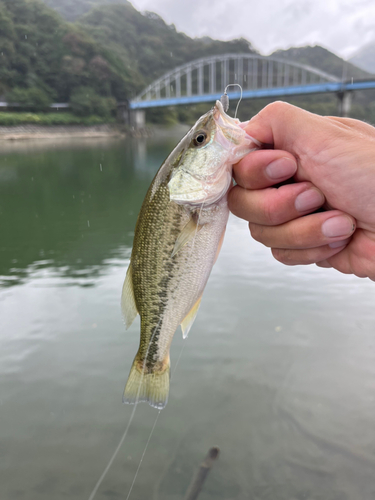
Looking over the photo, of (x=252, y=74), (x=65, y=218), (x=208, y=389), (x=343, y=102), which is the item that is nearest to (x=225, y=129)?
(x=208, y=389)

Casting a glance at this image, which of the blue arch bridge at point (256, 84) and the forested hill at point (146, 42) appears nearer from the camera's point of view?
the blue arch bridge at point (256, 84)

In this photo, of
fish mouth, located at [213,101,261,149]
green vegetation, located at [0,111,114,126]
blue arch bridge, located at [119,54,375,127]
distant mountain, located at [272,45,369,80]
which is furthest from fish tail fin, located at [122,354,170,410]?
distant mountain, located at [272,45,369,80]

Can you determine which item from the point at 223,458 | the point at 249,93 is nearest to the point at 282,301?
the point at 223,458

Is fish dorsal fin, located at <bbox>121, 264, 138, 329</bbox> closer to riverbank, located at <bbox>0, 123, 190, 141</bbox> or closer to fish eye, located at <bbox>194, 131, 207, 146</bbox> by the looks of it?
fish eye, located at <bbox>194, 131, 207, 146</bbox>

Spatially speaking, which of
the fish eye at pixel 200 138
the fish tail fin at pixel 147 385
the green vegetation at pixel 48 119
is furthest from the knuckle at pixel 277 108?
the green vegetation at pixel 48 119

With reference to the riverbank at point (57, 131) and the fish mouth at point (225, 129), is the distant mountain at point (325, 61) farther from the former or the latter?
the fish mouth at point (225, 129)

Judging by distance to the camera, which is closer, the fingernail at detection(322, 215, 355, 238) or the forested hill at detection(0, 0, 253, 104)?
the fingernail at detection(322, 215, 355, 238)
